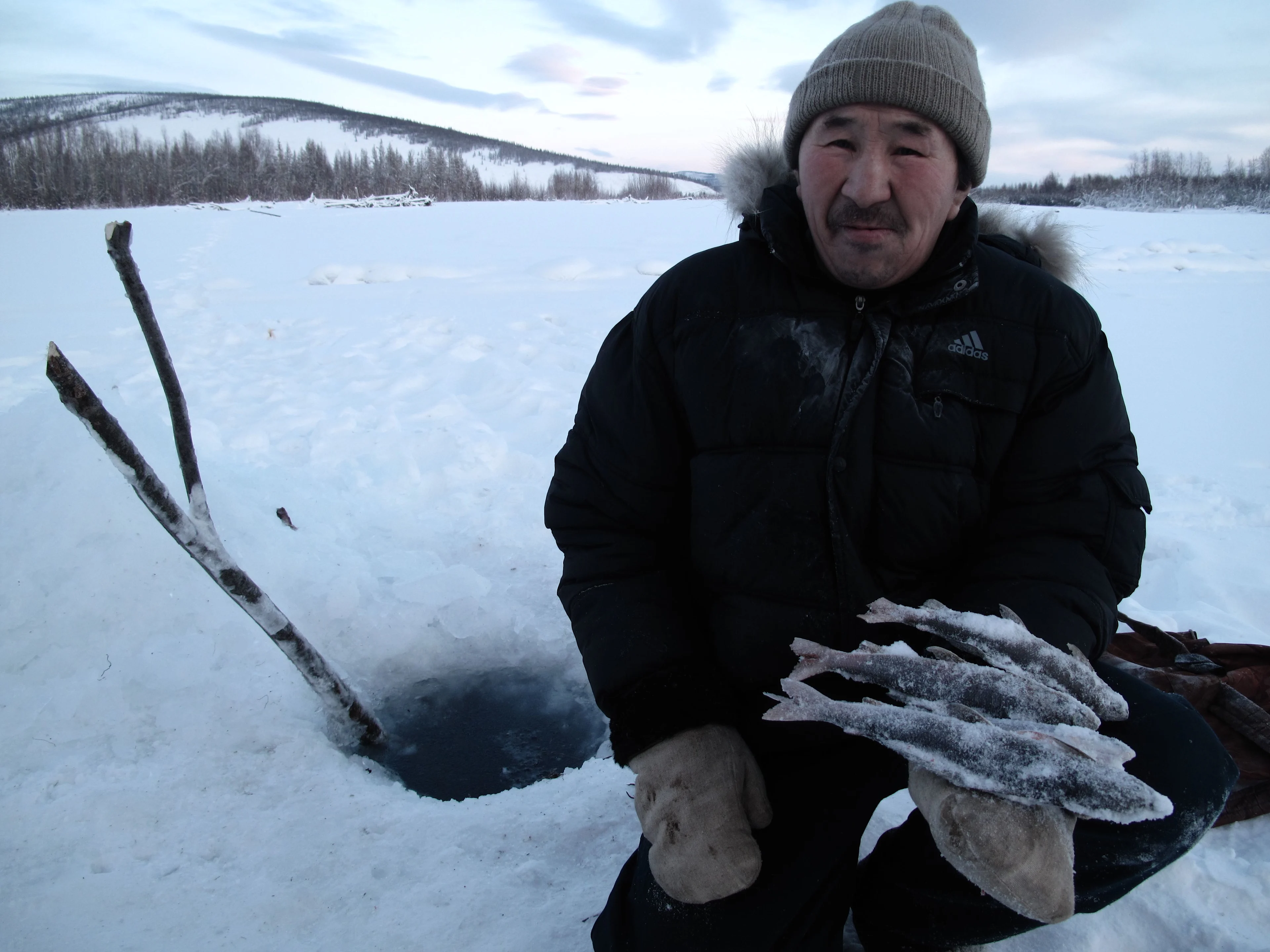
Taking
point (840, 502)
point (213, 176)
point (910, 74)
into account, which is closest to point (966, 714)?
point (840, 502)

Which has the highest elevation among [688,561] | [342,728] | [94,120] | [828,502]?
[94,120]

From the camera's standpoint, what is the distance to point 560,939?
4.69 feet

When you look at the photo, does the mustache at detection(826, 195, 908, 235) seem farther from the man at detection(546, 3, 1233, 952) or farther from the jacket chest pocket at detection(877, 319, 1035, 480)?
the jacket chest pocket at detection(877, 319, 1035, 480)

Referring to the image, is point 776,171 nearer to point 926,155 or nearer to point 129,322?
point 926,155

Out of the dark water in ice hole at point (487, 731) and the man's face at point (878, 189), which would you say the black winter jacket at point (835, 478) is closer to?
the man's face at point (878, 189)

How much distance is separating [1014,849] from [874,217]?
0.99m

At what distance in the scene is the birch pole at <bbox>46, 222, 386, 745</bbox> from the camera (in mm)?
1494

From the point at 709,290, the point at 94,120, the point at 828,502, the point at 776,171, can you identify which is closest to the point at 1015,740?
the point at 828,502

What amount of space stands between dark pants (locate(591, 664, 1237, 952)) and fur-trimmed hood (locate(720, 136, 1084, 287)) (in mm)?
938

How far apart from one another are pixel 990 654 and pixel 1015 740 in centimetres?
17

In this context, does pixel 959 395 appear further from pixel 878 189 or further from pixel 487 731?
pixel 487 731

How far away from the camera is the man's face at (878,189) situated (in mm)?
1269

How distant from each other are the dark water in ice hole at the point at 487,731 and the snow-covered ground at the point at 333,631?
0.28ft

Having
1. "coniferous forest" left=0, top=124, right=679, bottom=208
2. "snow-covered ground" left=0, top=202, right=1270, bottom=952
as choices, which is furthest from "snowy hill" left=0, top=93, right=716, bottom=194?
"snow-covered ground" left=0, top=202, right=1270, bottom=952
